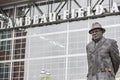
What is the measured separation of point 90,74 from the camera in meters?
7.49

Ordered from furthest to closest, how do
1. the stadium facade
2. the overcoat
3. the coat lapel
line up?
the stadium facade < the coat lapel < the overcoat

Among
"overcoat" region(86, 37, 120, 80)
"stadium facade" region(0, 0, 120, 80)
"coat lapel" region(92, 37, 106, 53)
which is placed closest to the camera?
"overcoat" region(86, 37, 120, 80)

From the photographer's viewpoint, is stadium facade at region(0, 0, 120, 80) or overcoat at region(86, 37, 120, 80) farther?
stadium facade at region(0, 0, 120, 80)

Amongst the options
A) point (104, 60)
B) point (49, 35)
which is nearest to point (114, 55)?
point (104, 60)

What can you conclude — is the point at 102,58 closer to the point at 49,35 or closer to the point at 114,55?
the point at 114,55

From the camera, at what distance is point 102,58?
7434mm

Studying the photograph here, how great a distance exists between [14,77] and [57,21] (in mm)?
4989

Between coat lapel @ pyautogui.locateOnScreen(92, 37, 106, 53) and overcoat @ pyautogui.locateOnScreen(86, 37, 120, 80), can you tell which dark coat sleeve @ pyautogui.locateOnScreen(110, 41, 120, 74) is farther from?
coat lapel @ pyautogui.locateOnScreen(92, 37, 106, 53)

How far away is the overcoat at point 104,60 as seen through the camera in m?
7.34

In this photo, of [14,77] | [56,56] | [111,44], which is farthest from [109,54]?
[14,77]

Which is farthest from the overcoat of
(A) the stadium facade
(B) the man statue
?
(A) the stadium facade

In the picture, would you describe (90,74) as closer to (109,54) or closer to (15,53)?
(109,54)

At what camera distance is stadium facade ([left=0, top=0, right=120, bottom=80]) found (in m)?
28.9

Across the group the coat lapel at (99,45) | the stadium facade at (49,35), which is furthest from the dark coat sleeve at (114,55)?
the stadium facade at (49,35)
